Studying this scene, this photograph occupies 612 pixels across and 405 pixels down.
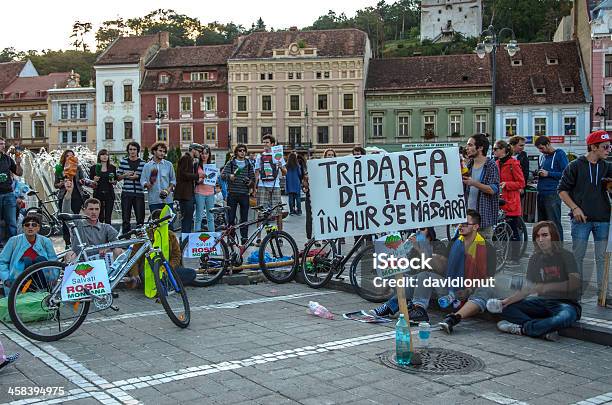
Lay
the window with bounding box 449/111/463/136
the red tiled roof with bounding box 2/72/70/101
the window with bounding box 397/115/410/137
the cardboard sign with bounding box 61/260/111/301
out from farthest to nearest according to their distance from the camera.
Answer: the red tiled roof with bounding box 2/72/70/101 < the window with bounding box 397/115/410/137 < the window with bounding box 449/111/463/136 < the cardboard sign with bounding box 61/260/111/301

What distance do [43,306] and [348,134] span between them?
186 feet

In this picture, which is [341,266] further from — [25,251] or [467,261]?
[25,251]

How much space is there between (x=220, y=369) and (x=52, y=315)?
2.05 metres

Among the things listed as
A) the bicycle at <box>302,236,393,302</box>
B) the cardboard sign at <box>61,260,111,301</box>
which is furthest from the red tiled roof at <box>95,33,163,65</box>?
the cardboard sign at <box>61,260,111,301</box>

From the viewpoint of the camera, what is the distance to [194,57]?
66.2 metres

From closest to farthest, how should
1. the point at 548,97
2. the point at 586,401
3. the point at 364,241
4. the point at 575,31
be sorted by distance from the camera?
the point at 586,401 < the point at 364,241 < the point at 548,97 < the point at 575,31

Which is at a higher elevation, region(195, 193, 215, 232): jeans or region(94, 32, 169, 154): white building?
region(94, 32, 169, 154): white building

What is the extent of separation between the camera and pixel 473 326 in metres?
7.70

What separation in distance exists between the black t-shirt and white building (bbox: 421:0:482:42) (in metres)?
114

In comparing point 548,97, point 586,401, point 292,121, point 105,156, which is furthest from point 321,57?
point 586,401

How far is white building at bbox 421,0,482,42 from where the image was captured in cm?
11938

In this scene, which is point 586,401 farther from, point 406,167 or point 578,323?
point 406,167

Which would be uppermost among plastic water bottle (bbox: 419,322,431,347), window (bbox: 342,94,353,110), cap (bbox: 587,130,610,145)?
window (bbox: 342,94,353,110)

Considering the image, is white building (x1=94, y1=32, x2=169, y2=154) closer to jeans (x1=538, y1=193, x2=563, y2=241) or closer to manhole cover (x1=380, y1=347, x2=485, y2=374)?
jeans (x1=538, y1=193, x2=563, y2=241)
